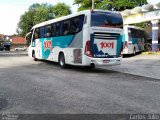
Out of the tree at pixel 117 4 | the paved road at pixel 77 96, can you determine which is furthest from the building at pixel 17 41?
the paved road at pixel 77 96

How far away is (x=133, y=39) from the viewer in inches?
1245

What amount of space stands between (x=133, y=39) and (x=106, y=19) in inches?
618

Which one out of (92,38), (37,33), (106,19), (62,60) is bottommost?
(62,60)

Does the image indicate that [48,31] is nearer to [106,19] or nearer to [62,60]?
[62,60]

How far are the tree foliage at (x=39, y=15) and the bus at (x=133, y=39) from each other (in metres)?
51.6

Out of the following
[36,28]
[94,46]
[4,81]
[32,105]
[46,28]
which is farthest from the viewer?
[36,28]

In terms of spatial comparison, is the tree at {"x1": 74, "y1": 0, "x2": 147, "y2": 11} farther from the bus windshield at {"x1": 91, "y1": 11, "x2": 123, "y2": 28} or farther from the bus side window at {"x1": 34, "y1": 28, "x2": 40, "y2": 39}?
the bus windshield at {"x1": 91, "y1": 11, "x2": 123, "y2": 28}

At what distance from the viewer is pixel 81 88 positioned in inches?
A: 440

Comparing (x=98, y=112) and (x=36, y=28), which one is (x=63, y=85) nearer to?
(x=98, y=112)

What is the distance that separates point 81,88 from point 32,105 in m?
3.10

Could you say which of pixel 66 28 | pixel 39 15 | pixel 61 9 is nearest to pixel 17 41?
pixel 39 15

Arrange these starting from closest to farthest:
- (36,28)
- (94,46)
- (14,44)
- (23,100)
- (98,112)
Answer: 1. (98,112)
2. (23,100)
3. (94,46)
4. (36,28)
5. (14,44)

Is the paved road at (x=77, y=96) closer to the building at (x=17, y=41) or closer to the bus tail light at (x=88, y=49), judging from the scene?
the bus tail light at (x=88, y=49)

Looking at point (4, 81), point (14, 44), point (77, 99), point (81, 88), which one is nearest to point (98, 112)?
point (77, 99)
